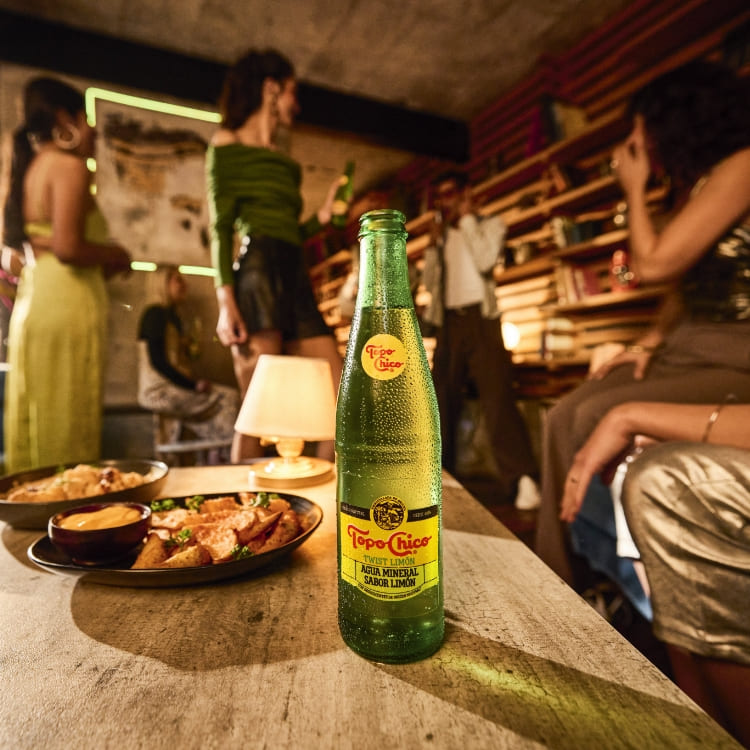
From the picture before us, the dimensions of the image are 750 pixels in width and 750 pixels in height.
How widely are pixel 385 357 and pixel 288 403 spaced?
2.11 ft

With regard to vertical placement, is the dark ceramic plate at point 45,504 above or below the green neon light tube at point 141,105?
below

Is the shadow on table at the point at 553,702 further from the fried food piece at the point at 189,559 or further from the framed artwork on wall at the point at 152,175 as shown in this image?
the framed artwork on wall at the point at 152,175

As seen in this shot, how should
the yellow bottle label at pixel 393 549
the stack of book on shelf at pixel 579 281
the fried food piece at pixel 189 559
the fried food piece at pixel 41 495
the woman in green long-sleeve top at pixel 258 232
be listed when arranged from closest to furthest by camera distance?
the yellow bottle label at pixel 393 549 < the fried food piece at pixel 189 559 < the fried food piece at pixel 41 495 < the woman in green long-sleeve top at pixel 258 232 < the stack of book on shelf at pixel 579 281

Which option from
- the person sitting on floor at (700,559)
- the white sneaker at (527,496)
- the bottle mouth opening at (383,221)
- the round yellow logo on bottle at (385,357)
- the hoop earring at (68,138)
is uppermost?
the hoop earring at (68,138)

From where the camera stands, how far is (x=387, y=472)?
52cm

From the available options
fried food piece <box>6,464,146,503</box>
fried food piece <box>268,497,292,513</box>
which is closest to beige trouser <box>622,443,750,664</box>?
fried food piece <box>268,497,292,513</box>

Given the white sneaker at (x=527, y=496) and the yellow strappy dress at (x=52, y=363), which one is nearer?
the yellow strappy dress at (x=52, y=363)

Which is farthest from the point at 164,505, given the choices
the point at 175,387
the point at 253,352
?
the point at 175,387

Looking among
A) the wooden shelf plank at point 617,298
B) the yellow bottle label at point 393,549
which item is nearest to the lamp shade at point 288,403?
the yellow bottle label at point 393,549

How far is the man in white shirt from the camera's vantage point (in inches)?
125

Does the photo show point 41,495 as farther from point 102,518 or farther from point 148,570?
point 148,570

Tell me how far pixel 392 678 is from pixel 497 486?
9.91ft

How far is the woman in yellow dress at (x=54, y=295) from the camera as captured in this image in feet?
6.96

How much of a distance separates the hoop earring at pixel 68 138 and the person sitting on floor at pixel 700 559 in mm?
2729
